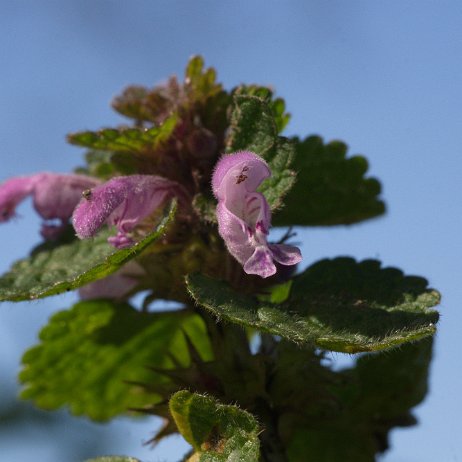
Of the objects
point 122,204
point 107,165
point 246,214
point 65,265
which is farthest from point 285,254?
Result: point 107,165

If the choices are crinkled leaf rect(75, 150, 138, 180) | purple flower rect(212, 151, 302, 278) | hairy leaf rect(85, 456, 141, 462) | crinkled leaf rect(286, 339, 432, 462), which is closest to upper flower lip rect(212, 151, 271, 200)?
purple flower rect(212, 151, 302, 278)

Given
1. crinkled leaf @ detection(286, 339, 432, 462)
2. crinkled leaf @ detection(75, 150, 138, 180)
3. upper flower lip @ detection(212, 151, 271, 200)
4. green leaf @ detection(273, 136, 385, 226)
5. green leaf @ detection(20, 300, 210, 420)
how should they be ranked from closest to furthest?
upper flower lip @ detection(212, 151, 271, 200) < crinkled leaf @ detection(75, 150, 138, 180) < green leaf @ detection(273, 136, 385, 226) < crinkled leaf @ detection(286, 339, 432, 462) < green leaf @ detection(20, 300, 210, 420)

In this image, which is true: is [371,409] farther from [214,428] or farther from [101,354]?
[214,428]

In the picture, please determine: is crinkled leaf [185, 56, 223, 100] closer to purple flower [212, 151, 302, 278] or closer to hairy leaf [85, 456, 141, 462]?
purple flower [212, 151, 302, 278]

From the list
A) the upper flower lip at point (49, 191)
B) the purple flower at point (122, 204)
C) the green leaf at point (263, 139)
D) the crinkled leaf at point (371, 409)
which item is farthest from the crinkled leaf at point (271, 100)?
the crinkled leaf at point (371, 409)

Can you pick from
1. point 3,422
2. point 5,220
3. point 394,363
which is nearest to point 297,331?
point 394,363

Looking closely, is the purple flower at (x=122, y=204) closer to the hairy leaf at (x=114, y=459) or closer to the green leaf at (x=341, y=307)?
the green leaf at (x=341, y=307)
